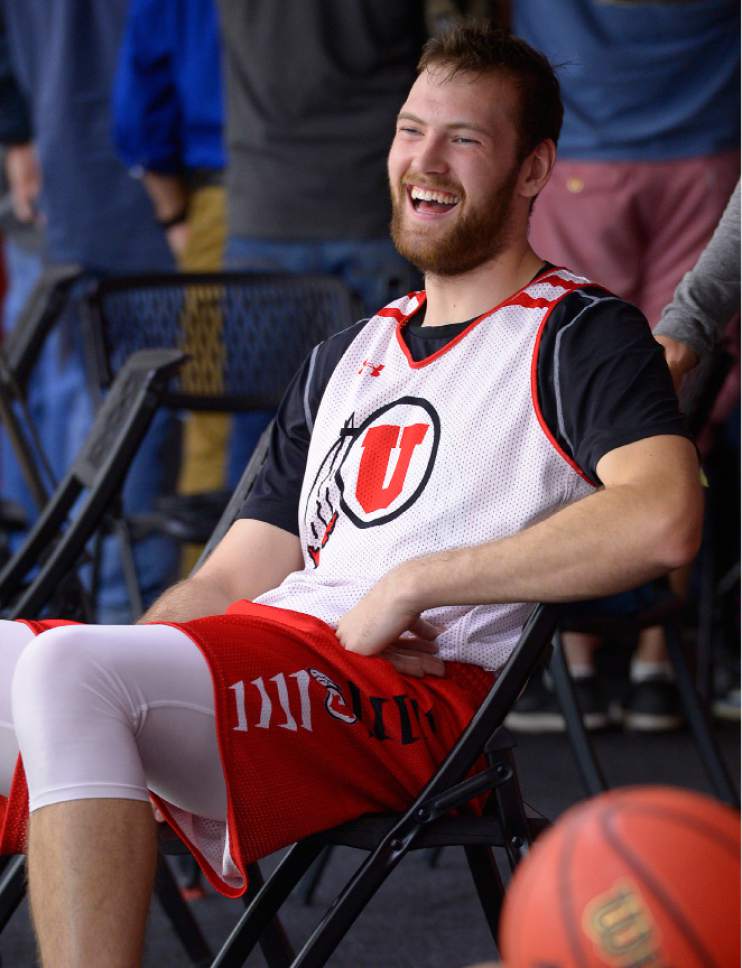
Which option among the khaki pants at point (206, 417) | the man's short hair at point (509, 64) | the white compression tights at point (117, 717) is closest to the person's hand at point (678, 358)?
the man's short hair at point (509, 64)

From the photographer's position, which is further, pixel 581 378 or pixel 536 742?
pixel 536 742

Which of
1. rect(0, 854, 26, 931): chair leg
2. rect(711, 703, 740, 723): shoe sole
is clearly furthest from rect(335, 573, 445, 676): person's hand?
rect(711, 703, 740, 723): shoe sole

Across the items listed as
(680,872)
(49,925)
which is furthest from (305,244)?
(680,872)

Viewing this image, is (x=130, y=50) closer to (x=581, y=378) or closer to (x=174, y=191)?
(x=174, y=191)

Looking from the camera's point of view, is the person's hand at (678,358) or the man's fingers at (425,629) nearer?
the man's fingers at (425,629)

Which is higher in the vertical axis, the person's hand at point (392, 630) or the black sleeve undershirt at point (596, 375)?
the black sleeve undershirt at point (596, 375)

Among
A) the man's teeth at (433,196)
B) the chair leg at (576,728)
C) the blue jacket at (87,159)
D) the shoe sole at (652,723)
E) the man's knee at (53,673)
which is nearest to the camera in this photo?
the man's knee at (53,673)

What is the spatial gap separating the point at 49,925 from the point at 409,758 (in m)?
0.43

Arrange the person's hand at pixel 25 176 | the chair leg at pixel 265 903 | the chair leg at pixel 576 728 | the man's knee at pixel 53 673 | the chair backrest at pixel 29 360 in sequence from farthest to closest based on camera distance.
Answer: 1. the person's hand at pixel 25 176
2. the chair backrest at pixel 29 360
3. the chair leg at pixel 576 728
4. the chair leg at pixel 265 903
5. the man's knee at pixel 53 673

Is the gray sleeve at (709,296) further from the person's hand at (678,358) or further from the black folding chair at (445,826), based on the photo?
the black folding chair at (445,826)

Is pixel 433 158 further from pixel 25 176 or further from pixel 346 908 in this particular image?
pixel 25 176

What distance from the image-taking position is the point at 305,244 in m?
3.58

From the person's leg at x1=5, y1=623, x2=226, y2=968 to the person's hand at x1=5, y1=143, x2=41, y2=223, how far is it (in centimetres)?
367

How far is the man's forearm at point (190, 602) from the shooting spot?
194cm
